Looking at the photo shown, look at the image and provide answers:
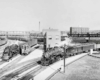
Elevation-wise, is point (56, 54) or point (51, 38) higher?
point (51, 38)

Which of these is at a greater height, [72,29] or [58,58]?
[72,29]

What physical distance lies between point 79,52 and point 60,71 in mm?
15539

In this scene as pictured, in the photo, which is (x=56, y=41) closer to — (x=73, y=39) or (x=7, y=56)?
(x=73, y=39)

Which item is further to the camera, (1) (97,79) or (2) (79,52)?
(2) (79,52)

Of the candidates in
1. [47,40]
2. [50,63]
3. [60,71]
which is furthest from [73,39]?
[60,71]

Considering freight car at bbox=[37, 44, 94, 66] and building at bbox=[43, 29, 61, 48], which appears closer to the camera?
freight car at bbox=[37, 44, 94, 66]

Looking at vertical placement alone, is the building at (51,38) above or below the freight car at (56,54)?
above

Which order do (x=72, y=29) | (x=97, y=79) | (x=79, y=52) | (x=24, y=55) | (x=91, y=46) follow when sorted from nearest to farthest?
(x=97, y=79)
(x=24, y=55)
(x=79, y=52)
(x=91, y=46)
(x=72, y=29)

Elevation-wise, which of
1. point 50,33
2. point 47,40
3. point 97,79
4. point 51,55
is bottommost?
point 97,79

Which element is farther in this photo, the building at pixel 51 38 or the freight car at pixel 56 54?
the building at pixel 51 38

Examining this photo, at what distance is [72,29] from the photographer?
7525 cm

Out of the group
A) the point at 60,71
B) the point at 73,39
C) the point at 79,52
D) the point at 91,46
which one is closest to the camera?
the point at 60,71

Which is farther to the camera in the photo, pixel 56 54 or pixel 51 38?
pixel 51 38

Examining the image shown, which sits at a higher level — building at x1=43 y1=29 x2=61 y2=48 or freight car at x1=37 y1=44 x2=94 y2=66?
building at x1=43 y1=29 x2=61 y2=48
